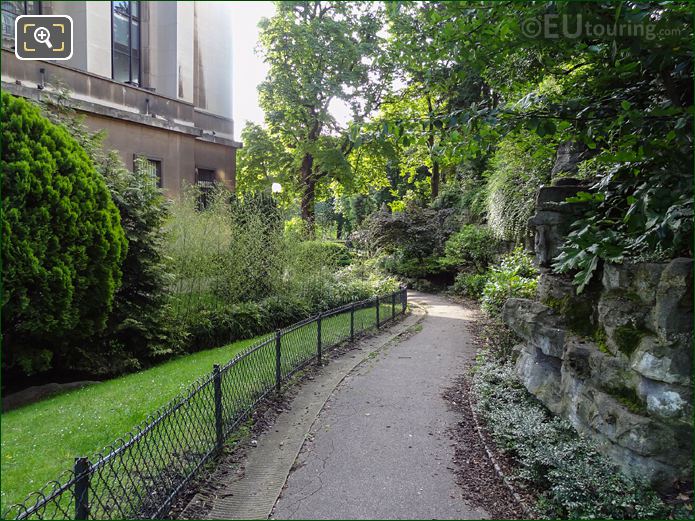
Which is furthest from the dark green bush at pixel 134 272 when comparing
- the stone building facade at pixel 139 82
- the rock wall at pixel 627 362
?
the rock wall at pixel 627 362

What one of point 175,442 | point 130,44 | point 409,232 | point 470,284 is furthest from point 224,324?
point 409,232

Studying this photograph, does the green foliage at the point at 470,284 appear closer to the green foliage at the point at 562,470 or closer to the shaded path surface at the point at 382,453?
the shaded path surface at the point at 382,453

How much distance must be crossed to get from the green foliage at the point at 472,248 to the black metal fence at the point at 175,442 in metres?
8.92

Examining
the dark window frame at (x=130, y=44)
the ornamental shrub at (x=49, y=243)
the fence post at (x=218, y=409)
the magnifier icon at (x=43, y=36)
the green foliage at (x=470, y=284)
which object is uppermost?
the dark window frame at (x=130, y=44)

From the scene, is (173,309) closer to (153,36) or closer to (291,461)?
(291,461)

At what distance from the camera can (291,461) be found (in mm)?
4395

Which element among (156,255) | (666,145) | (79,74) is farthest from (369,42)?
(666,145)

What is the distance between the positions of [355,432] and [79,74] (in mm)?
12848

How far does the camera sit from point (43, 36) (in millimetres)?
3266

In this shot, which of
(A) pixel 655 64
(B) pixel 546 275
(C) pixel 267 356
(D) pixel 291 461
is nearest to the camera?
(A) pixel 655 64

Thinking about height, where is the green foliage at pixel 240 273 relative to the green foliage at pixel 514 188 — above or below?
below

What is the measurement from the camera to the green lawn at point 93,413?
3.87 m

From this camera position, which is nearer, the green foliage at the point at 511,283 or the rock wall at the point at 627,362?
the rock wall at the point at 627,362

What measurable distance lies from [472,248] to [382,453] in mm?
13368
